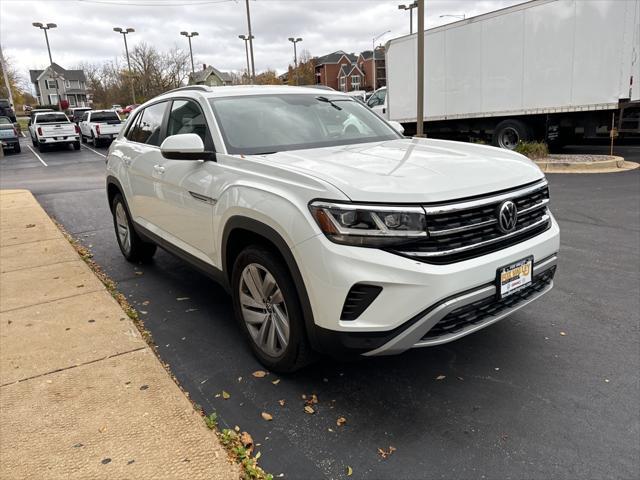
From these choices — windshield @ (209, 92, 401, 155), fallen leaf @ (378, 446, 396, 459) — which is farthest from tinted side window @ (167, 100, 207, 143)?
fallen leaf @ (378, 446, 396, 459)

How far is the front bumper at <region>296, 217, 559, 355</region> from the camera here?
101 inches

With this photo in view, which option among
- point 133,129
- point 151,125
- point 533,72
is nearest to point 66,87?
point 533,72

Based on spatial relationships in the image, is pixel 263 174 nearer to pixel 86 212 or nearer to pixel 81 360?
pixel 81 360

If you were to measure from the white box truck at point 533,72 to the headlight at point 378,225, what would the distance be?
12.0m

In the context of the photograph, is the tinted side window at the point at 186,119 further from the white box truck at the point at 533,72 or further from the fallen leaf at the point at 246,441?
the white box truck at the point at 533,72

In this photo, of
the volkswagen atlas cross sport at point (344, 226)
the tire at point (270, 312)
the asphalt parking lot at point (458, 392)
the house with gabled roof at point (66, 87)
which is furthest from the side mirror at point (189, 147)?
the house with gabled roof at point (66, 87)

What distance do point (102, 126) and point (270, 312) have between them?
25.5 m

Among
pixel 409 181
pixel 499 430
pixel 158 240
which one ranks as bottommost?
pixel 499 430

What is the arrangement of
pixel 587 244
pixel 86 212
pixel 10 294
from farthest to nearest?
pixel 86 212 < pixel 587 244 < pixel 10 294

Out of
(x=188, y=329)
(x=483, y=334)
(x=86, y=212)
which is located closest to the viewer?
(x=483, y=334)

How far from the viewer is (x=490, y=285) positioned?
279 cm

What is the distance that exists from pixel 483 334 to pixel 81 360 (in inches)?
113

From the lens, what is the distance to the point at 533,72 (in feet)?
43.9

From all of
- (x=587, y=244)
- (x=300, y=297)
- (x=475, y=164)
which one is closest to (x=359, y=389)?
(x=300, y=297)
